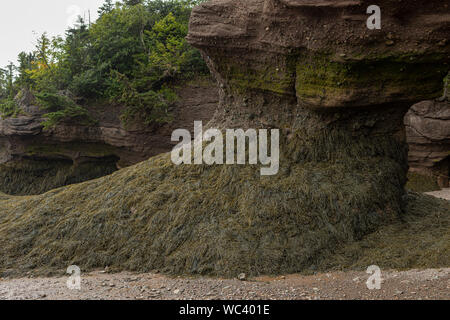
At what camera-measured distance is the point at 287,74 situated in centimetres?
781

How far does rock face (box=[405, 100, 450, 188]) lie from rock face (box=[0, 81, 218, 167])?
8.29 metres

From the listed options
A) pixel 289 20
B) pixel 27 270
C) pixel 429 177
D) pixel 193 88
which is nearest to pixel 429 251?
pixel 289 20

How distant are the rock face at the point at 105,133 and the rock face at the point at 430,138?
8288mm

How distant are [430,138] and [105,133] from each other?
13521mm

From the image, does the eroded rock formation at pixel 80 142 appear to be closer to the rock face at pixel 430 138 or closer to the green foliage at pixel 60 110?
the green foliage at pixel 60 110

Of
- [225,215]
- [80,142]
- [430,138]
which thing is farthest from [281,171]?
[80,142]

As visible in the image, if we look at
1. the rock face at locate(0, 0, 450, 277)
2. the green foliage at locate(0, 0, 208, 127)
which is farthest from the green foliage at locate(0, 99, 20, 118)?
the rock face at locate(0, 0, 450, 277)

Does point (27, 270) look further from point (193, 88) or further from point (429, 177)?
point (429, 177)

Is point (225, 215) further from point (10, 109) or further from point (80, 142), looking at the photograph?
point (10, 109)

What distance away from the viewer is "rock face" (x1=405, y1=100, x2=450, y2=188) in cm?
1461

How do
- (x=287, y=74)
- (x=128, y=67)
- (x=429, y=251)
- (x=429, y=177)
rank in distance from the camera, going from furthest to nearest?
(x=128, y=67), (x=429, y=177), (x=287, y=74), (x=429, y=251)

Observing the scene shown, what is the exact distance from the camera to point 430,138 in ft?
49.2

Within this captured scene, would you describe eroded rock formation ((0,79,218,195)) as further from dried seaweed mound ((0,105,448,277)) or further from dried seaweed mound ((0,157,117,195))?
dried seaweed mound ((0,105,448,277))

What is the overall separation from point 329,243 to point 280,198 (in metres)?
1.23
